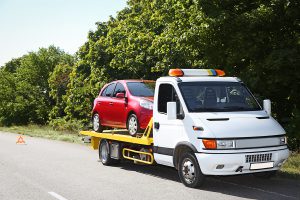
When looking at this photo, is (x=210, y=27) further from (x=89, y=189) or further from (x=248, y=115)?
(x=89, y=189)

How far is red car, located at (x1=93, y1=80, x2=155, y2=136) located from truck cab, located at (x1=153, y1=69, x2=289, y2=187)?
1095 mm

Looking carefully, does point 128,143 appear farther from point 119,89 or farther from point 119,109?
point 119,89

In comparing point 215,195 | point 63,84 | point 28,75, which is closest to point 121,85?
point 215,195

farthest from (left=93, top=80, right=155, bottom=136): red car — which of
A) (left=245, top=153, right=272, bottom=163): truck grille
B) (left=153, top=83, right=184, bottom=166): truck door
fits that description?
(left=245, top=153, right=272, bottom=163): truck grille

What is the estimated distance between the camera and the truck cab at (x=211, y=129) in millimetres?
7996

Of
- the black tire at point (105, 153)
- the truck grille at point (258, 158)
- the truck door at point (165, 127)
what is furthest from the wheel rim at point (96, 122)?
the truck grille at point (258, 158)

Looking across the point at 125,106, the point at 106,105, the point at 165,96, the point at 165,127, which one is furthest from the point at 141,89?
the point at 165,127

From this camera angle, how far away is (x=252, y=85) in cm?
1466

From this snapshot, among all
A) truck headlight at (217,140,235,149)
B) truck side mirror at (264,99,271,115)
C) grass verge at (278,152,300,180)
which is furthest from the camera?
grass verge at (278,152,300,180)

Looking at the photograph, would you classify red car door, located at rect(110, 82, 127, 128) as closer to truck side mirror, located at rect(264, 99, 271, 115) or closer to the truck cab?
the truck cab

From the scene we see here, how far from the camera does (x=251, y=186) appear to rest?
8664 mm

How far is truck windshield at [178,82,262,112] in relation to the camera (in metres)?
8.77

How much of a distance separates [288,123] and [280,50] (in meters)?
2.68

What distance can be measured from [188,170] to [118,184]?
1504 millimetres
